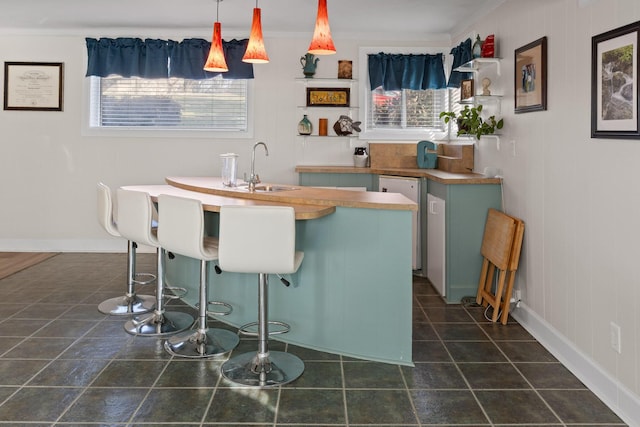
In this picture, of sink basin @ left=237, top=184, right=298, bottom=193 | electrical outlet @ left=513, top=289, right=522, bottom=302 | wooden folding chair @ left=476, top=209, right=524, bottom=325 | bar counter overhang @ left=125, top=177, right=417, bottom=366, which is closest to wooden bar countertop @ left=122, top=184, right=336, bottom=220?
bar counter overhang @ left=125, top=177, right=417, bottom=366

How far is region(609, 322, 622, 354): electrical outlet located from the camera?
2.62m

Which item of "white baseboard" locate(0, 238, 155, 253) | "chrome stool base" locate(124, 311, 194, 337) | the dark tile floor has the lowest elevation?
the dark tile floor

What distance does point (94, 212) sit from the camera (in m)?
6.07

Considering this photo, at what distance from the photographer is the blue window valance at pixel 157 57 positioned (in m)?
5.80

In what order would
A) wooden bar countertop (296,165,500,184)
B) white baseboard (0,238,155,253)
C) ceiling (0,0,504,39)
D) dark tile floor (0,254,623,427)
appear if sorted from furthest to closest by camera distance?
white baseboard (0,238,155,253), ceiling (0,0,504,39), wooden bar countertop (296,165,500,184), dark tile floor (0,254,623,427)

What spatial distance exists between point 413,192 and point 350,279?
2059 mm

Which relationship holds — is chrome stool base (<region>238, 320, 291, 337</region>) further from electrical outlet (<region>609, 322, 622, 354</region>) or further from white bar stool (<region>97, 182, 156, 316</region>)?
electrical outlet (<region>609, 322, 622, 354</region>)

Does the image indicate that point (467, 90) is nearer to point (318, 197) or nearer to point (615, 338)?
point (318, 197)

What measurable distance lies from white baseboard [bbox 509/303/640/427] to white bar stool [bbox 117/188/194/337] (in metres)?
2.28

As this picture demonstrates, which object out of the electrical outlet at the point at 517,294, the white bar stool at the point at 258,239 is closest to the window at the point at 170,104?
the electrical outlet at the point at 517,294

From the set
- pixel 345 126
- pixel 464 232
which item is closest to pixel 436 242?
pixel 464 232

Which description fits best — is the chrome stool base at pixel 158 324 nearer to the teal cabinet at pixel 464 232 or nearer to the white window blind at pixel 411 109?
the teal cabinet at pixel 464 232

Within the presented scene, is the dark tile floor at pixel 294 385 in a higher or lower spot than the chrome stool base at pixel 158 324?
lower

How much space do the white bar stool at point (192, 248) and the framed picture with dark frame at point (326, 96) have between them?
2918 mm
